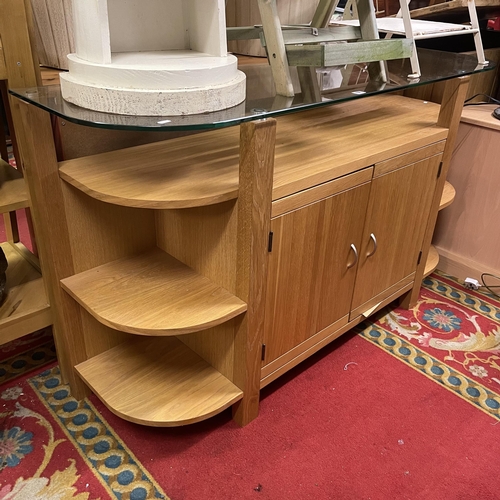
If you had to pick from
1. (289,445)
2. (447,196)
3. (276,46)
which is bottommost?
(289,445)

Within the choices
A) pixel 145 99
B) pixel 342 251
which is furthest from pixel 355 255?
pixel 145 99

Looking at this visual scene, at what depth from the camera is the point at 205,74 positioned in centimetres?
98

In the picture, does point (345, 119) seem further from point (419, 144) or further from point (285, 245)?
point (285, 245)

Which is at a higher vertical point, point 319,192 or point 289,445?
point 319,192

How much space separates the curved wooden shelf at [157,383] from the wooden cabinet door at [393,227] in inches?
21.3

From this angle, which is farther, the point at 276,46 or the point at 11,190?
the point at 11,190

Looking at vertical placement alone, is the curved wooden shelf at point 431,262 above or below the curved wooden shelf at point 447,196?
below

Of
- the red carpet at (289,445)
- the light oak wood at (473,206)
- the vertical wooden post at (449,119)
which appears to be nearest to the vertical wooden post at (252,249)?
the red carpet at (289,445)

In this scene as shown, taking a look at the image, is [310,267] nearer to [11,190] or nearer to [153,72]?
[153,72]

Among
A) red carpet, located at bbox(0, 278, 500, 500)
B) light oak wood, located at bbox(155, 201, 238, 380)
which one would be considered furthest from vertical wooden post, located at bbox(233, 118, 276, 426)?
red carpet, located at bbox(0, 278, 500, 500)

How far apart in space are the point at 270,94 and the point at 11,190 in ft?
2.21

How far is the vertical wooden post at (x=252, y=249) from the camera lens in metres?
1.02

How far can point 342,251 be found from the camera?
55.7 inches

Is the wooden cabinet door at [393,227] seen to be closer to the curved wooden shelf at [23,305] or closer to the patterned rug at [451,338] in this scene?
the patterned rug at [451,338]
